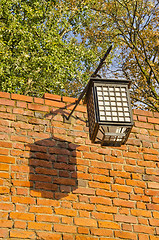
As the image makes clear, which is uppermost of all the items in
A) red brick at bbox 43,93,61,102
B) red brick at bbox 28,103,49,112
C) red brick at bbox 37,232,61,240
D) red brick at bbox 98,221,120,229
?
red brick at bbox 43,93,61,102

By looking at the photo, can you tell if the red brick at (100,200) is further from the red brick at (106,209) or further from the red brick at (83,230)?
the red brick at (83,230)

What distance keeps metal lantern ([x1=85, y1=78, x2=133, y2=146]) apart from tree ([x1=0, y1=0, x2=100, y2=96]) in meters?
6.23

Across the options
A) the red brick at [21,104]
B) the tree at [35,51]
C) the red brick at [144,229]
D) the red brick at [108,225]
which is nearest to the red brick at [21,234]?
the red brick at [108,225]

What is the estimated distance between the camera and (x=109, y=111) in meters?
3.76

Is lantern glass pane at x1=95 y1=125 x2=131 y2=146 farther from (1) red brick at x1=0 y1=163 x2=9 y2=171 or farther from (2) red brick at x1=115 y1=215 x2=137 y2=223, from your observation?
(1) red brick at x1=0 y1=163 x2=9 y2=171

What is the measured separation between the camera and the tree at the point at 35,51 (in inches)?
412

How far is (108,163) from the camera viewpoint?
4.54 m

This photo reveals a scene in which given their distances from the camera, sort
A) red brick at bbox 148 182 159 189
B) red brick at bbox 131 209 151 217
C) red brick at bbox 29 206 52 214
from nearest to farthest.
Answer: red brick at bbox 29 206 52 214
red brick at bbox 131 209 151 217
red brick at bbox 148 182 159 189

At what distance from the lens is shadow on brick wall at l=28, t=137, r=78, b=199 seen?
13.4ft

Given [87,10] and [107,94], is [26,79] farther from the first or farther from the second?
[107,94]

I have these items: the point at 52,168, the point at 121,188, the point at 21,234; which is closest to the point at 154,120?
the point at 121,188

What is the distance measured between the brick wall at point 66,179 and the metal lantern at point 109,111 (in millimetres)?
566

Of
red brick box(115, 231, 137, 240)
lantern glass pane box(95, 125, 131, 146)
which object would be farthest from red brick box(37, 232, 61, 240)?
lantern glass pane box(95, 125, 131, 146)

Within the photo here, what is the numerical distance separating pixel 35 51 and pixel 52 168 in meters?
7.20
